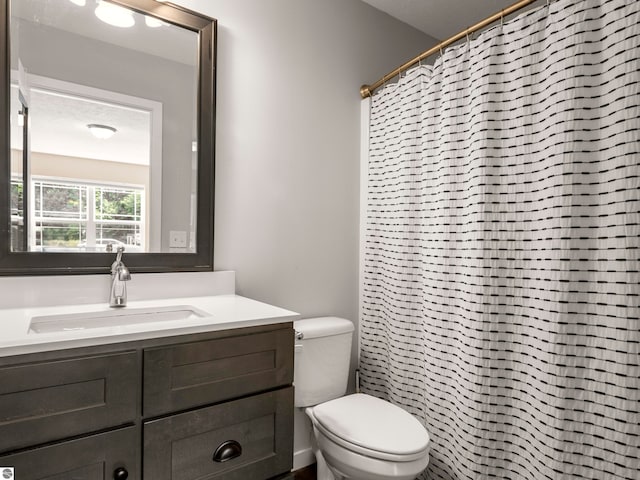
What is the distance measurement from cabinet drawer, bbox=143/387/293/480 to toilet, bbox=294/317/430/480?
30 cm

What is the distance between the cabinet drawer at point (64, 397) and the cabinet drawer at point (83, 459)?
0.07ft

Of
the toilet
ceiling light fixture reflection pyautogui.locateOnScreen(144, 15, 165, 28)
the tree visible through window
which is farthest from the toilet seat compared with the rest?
ceiling light fixture reflection pyautogui.locateOnScreen(144, 15, 165, 28)

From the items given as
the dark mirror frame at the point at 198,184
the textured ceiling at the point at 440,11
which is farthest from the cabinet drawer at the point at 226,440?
the textured ceiling at the point at 440,11

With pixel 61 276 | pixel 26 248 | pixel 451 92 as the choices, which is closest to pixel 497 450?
pixel 451 92

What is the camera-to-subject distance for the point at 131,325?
1.05m

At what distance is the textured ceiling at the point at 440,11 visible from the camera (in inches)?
85.1

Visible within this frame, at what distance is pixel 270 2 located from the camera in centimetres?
181

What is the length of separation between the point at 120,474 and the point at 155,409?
0.16 metres

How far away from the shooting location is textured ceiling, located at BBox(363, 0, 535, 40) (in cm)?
216

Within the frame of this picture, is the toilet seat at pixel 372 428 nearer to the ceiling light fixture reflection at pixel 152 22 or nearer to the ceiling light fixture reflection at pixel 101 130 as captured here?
the ceiling light fixture reflection at pixel 101 130

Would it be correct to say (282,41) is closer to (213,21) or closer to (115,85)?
(213,21)

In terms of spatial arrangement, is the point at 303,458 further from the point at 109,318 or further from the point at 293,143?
the point at 293,143

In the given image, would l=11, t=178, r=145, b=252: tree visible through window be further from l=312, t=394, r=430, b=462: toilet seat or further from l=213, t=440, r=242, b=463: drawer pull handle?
l=312, t=394, r=430, b=462: toilet seat

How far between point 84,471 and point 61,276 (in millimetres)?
Result: 679
